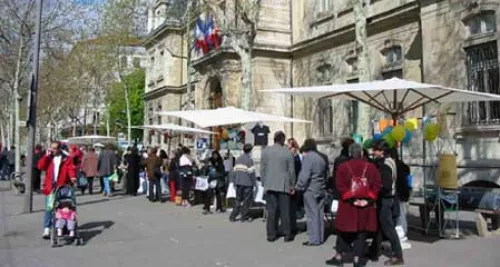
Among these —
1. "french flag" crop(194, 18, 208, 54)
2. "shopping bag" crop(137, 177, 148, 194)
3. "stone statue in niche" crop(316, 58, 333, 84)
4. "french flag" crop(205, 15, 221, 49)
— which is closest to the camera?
"shopping bag" crop(137, 177, 148, 194)

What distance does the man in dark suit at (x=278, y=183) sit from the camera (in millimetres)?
10133

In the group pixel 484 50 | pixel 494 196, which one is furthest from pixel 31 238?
pixel 484 50

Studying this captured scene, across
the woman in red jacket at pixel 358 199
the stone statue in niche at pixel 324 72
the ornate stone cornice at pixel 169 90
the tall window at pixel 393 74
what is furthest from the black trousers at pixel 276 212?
the ornate stone cornice at pixel 169 90

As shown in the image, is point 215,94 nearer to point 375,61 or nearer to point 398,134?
point 375,61

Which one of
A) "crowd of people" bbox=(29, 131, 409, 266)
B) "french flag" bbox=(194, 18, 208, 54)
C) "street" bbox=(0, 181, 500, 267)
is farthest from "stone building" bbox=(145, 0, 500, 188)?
"street" bbox=(0, 181, 500, 267)

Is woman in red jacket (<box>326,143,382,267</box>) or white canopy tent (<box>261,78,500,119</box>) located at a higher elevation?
white canopy tent (<box>261,78,500,119</box>)

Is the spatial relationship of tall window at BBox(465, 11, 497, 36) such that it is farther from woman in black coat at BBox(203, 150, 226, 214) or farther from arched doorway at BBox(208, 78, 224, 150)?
arched doorway at BBox(208, 78, 224, 150)

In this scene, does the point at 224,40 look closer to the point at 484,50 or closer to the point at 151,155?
the point at 151,155

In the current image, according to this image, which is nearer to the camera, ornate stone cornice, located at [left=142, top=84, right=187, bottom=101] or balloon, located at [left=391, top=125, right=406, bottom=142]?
balloon, located at [left=391, top=125, right=406, bottom=142]

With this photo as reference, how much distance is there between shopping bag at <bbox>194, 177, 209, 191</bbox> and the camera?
14.8 m

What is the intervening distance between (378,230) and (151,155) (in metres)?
10.6

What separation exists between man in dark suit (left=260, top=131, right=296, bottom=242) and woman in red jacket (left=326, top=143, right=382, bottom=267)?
2.65 meters

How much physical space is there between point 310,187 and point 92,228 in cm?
514

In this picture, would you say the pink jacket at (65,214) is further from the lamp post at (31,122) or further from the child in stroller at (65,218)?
the lamp post at (31,122)
